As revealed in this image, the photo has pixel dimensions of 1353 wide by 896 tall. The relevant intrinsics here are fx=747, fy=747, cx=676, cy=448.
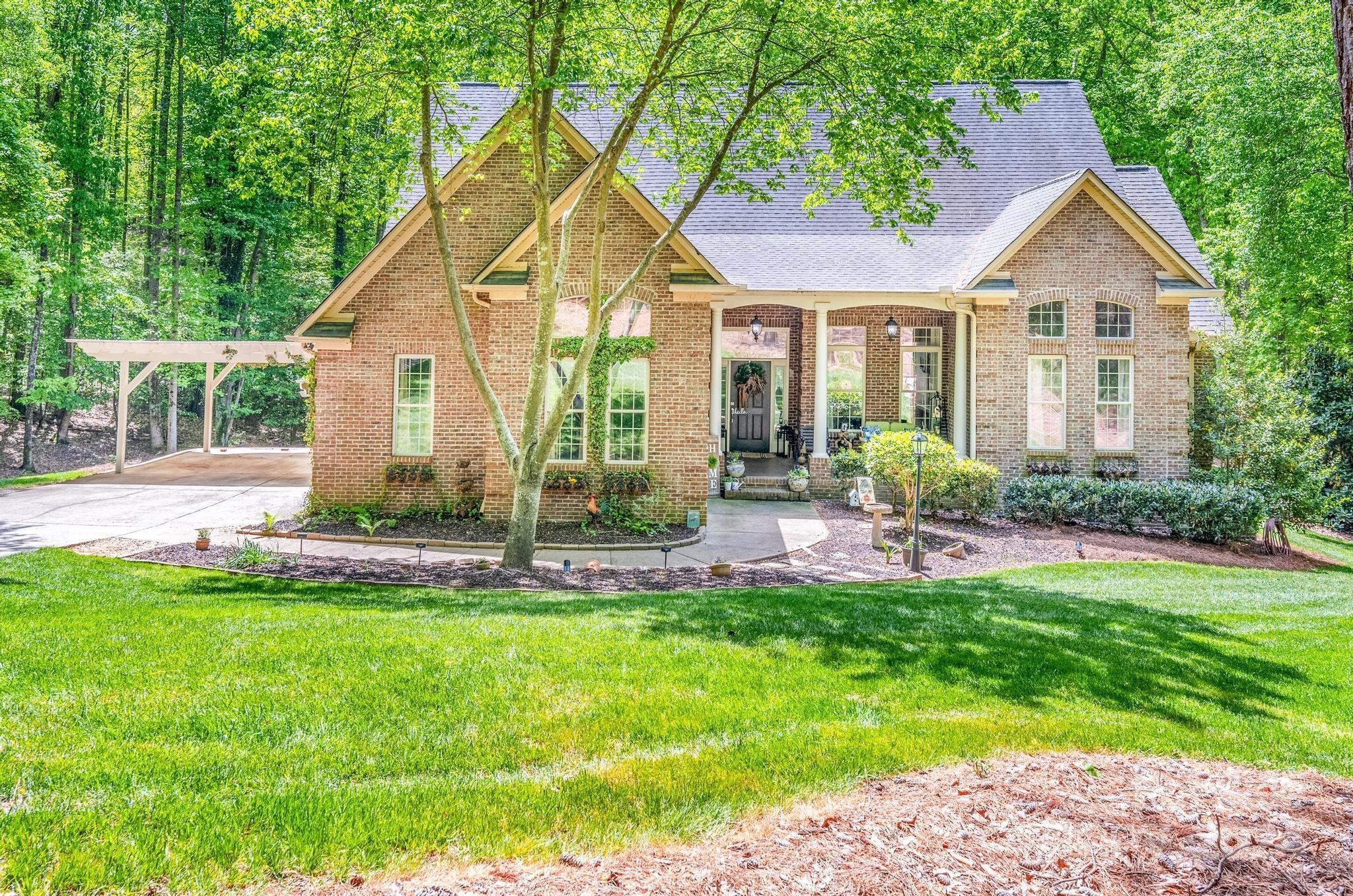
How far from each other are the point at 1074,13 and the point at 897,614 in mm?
26654

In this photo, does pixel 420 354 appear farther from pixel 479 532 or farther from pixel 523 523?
pixel 523 523

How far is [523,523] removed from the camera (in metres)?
9.45

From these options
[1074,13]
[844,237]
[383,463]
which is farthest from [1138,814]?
[1074,13]

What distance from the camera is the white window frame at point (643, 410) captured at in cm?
1250

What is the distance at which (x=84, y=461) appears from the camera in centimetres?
2412

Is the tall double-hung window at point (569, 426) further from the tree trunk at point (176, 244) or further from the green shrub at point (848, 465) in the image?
the tree trunk at point (176, 244)

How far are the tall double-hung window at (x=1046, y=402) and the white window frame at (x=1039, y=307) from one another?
0.38 m

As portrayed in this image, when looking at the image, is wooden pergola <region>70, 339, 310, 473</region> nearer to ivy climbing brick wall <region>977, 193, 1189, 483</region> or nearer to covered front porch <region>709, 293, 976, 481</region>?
covered front porch <region>709, 293, 976, 481</region>

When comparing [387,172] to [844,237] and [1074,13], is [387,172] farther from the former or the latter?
[1074,13]

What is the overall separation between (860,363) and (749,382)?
3259 mm

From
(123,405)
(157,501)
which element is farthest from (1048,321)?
(123,405)

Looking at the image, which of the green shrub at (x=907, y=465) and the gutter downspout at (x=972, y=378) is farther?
the gutter downspout at (x=972, y=378)

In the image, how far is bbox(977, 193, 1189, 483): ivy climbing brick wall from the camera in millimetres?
14836

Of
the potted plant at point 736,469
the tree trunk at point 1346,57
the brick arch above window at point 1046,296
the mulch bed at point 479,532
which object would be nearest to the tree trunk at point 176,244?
the mulch bed at point 479,532
